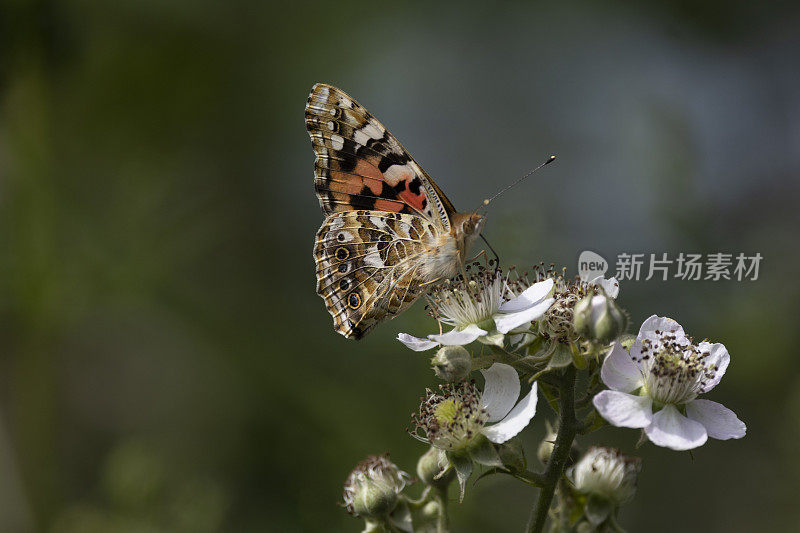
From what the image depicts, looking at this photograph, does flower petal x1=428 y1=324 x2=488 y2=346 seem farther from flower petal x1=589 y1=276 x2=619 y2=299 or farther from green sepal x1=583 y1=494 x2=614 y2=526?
green sepal x1=583 y1=494 x2=614 y2=526

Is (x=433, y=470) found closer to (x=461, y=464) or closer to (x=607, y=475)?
(x=461, y=464)

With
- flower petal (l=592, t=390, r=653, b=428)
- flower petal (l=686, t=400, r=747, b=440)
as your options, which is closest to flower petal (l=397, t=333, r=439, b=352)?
flower petal (l=592, t=390, r=653, b=428)

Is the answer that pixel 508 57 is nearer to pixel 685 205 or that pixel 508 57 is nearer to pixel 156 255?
pixel 685 205

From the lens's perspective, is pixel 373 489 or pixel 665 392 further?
pixel 373 489

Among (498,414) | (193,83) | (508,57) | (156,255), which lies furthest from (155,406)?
(508,57)

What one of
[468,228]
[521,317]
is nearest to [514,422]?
[521,317]

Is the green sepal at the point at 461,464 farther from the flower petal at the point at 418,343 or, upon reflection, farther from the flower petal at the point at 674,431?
the flower petal at the point at 674,431
